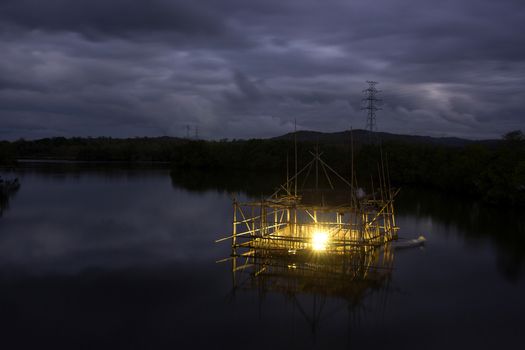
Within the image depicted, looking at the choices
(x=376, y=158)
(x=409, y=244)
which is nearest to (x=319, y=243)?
(x=409, y=244)

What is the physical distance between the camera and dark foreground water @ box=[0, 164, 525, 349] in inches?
439

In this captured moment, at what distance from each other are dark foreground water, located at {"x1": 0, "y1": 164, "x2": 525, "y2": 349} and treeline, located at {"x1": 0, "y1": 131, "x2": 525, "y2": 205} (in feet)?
28.7

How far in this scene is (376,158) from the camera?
56344mm

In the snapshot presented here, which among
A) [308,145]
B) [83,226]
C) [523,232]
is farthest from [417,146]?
[83,226]

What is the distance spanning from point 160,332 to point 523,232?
20111mm

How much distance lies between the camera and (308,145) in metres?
69.4

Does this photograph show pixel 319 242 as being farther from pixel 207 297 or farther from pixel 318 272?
pixel 207 297

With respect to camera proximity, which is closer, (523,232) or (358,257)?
(358,257)

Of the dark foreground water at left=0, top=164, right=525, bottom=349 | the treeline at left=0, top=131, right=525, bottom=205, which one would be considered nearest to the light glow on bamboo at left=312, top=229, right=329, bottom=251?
the dark foreground water at left=0, top=164, right=525, bottom=349

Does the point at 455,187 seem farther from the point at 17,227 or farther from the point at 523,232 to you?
the point at 17,227

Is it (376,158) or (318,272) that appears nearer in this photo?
(318,272)

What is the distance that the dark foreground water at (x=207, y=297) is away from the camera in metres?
11.1

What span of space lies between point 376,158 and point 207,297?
148 ft

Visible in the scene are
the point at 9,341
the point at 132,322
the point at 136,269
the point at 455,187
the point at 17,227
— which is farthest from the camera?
the point at 455,187
